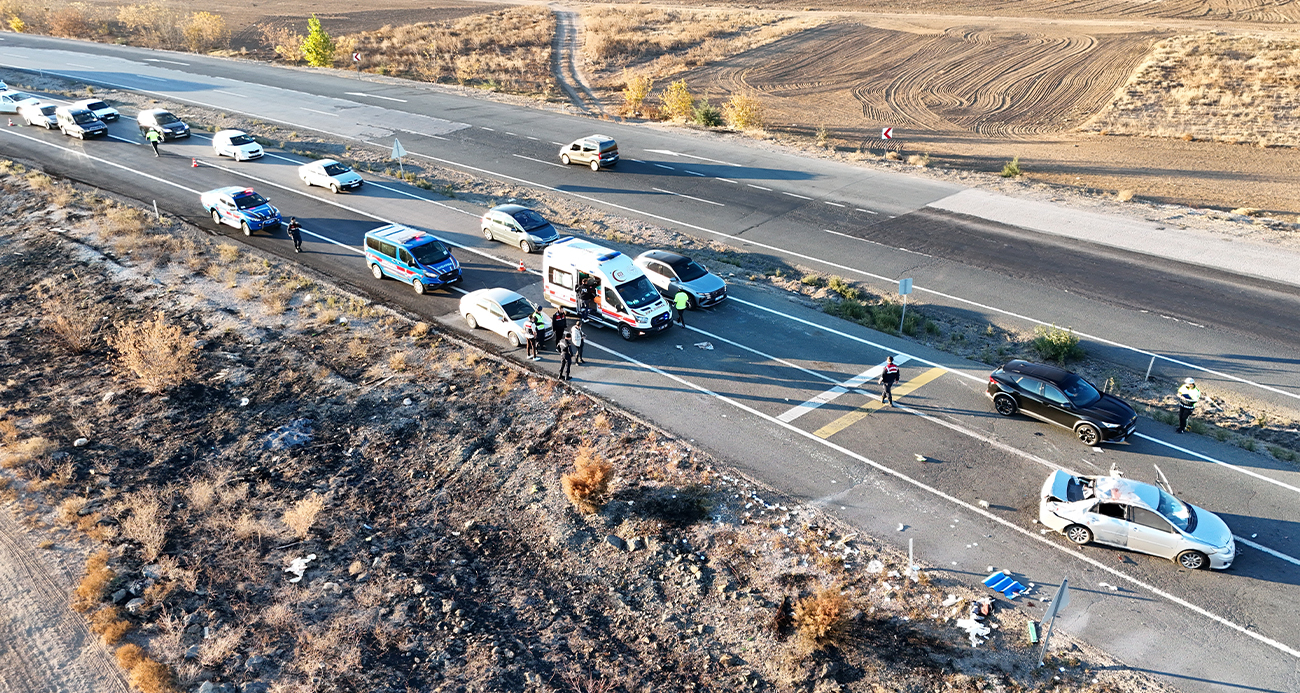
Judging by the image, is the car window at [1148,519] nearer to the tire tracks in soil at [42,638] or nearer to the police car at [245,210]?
the tire tracks in soil at [42,638]

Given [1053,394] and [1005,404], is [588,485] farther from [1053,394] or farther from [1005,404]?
[1053,394]

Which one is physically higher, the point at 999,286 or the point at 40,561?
the point at 999,286

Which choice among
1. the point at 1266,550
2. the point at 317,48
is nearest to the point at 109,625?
the point at 1266,550

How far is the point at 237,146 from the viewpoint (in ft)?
124

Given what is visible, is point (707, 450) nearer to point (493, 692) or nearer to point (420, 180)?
point (493, 692)

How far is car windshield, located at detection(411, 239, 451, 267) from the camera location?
993 inches

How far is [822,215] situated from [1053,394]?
51.7 ft

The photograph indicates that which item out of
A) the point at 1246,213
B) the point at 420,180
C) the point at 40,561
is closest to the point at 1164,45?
the point at 1246,213

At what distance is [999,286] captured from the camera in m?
26.2

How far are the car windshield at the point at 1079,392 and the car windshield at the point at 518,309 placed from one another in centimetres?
1376

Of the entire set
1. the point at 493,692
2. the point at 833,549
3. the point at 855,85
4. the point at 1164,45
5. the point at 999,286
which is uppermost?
the point at 1164,45

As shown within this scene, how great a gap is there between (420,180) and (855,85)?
1294 inches

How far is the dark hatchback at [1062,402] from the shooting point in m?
17.8

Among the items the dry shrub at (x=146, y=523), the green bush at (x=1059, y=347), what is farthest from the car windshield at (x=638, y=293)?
the dry shrub at (x=146, y=523)
